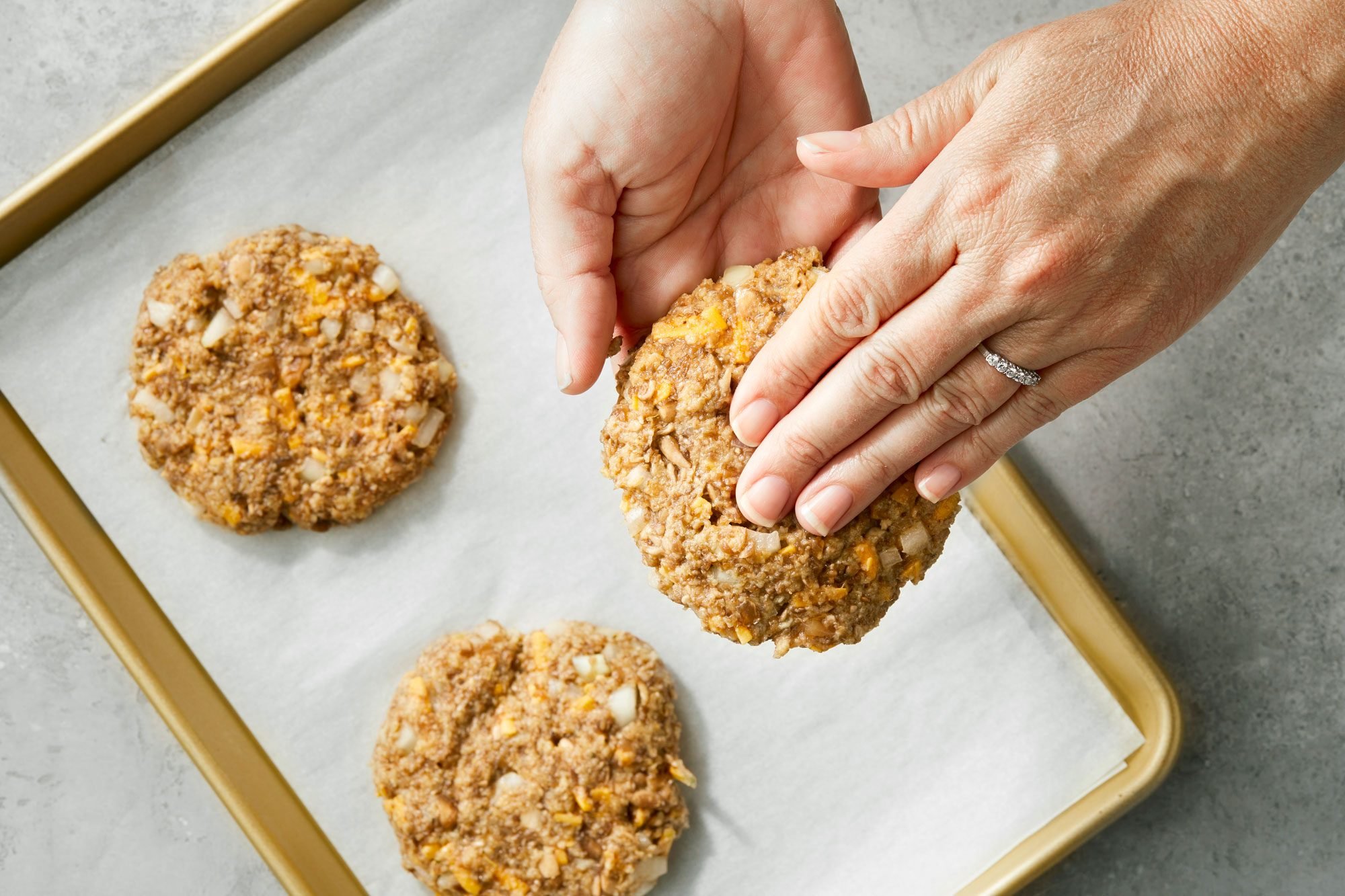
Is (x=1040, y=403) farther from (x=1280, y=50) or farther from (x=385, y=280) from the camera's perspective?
(x=385, y=280)

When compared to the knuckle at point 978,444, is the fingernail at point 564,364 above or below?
above

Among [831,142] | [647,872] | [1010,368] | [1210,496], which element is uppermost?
[831,142]

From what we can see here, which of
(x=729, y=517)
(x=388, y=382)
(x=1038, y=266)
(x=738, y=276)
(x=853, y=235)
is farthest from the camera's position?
(x=388, y=382)

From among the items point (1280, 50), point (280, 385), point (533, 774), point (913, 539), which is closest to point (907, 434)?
point (913, 539)

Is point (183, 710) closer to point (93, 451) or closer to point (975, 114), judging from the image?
point (93, 451)

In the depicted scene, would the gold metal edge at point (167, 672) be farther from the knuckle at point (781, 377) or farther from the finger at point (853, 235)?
the finger at point (853, 235)

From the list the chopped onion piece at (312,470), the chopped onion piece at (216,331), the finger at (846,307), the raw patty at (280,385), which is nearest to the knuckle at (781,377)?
the finger at (846,307)

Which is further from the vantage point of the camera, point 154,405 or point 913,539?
point 154,405
